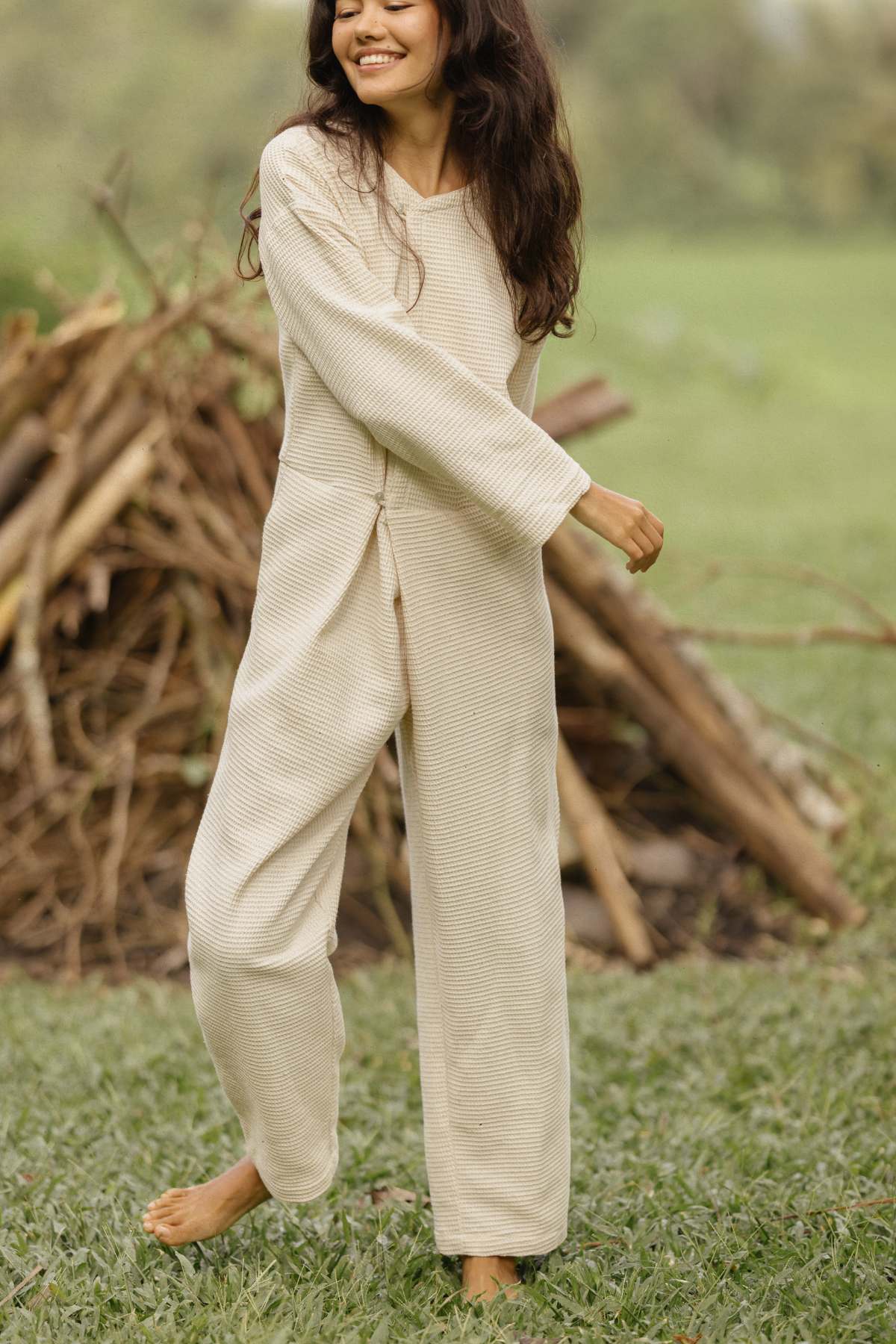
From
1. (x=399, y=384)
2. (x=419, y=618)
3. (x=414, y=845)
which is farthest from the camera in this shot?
(x=414, y=845)

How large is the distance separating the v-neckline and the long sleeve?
100 millimetres

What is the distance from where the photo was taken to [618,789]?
4.43 m

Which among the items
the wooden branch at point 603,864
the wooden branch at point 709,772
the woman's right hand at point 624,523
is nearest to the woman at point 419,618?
the woman's right hand at point 624,523

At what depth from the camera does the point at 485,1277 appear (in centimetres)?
218

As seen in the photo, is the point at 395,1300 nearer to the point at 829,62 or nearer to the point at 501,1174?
the point at 501,1174

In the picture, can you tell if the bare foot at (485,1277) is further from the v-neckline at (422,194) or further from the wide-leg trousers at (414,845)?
the v-neckline at (422,194)

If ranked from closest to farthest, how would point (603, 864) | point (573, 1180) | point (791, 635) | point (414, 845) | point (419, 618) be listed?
1. point (419, 618)
2. point (414, 845)
3. point (573, 1180)
4. point (603, 864)
5. point (791, 635)

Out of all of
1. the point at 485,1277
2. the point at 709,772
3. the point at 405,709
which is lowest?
the point at 709,772

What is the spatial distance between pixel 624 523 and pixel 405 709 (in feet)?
1.23

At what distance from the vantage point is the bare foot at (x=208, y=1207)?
2.18m

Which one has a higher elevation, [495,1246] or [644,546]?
[644,546]

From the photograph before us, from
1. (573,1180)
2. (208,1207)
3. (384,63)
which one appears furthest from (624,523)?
(573,1180)

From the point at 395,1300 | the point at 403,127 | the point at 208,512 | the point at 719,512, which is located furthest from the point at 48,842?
the point at 719,512

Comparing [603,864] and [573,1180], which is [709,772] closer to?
[603,864]
